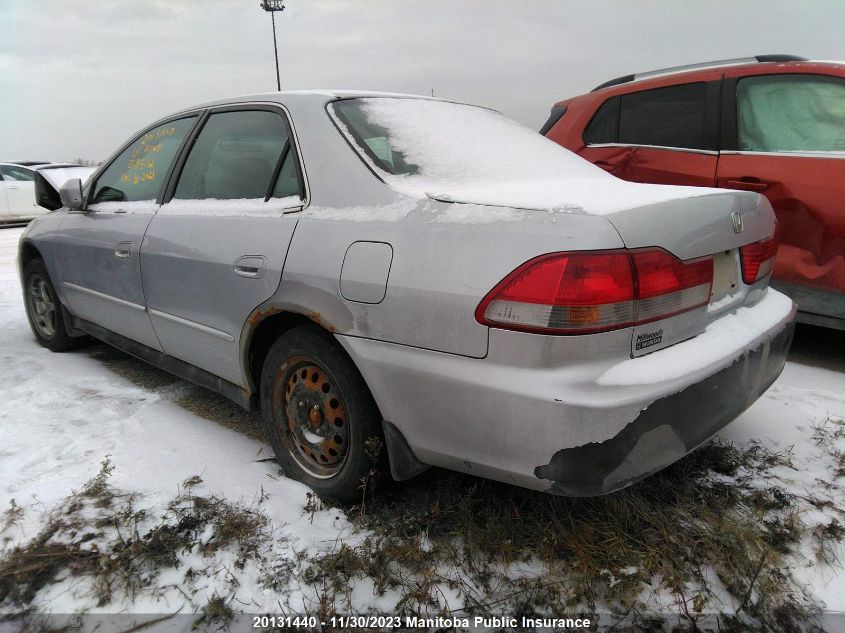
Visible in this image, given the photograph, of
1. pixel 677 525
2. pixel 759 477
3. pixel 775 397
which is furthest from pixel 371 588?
pixel 775 397

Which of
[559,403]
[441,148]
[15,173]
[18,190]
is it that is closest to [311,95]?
[441,148]

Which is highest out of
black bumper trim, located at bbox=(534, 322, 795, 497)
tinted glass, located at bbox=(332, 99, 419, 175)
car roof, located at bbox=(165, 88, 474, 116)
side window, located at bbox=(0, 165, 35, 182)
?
car roof, located at bbox=(165, 88, 474, 116)

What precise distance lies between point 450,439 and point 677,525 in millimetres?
866

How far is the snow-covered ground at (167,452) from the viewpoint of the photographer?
184cm

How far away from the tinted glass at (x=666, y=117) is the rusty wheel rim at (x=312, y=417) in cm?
310

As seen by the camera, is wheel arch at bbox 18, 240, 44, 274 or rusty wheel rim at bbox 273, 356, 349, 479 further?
wheel arch at bbox 18, 240, 44, 274

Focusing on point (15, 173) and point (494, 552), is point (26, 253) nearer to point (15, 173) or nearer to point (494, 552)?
point (494, 552)

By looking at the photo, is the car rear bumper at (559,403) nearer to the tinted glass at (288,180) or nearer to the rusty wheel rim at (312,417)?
the rusty wheel rim at (312,417)

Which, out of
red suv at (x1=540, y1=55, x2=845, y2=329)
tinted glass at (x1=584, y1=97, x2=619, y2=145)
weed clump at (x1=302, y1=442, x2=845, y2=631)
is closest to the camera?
weed clump at (x1=302, y1=442, x2=845, y2=631)

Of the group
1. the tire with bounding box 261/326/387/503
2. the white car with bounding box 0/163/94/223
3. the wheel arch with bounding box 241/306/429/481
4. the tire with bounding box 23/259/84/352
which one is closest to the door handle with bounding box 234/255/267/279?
the wheel arch with bounding box 241/306/429/481

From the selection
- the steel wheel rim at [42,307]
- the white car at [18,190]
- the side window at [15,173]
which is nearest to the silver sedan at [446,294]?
the steel wheel rim at [42,307]

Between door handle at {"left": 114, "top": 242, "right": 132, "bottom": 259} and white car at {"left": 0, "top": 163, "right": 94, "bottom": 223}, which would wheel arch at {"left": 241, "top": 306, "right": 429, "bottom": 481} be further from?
white car at {"left": 0, "top": 163, "right": 94, "bottom": 223}

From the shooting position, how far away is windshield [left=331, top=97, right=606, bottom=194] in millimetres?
2055

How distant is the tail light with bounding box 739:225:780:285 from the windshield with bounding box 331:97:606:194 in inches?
25.5
